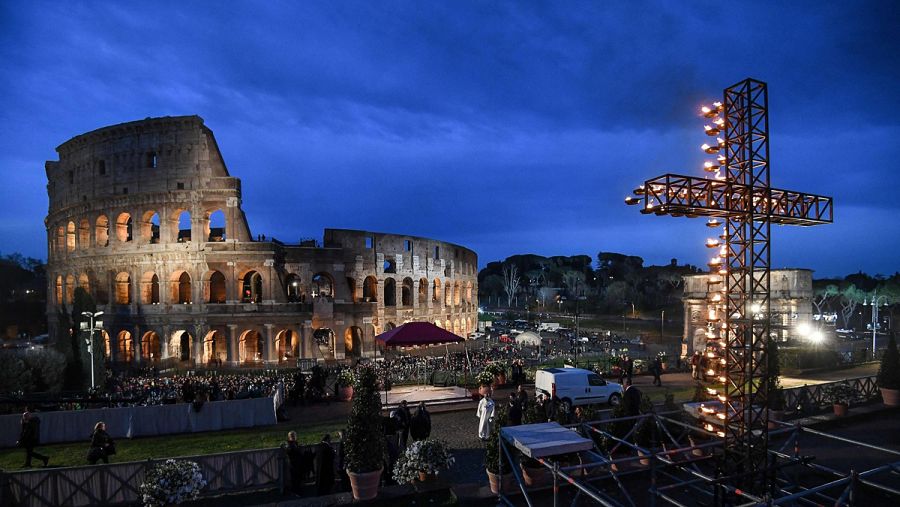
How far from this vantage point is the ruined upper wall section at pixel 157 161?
114 feet

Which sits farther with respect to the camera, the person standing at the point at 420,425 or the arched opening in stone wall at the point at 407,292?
the arched opening in stone wall at the point at 407,292

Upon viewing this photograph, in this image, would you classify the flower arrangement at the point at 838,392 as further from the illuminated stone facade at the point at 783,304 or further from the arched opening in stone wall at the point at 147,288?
the arched opening in stone wall at the point at 147,288

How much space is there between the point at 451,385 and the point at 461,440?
8117mm

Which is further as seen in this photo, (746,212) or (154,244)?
(154,244)

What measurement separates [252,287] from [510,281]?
94.3 meters

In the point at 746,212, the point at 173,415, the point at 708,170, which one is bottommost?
the point at 173,415

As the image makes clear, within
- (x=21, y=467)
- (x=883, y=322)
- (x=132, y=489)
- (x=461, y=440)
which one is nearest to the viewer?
(x=132, y=489)

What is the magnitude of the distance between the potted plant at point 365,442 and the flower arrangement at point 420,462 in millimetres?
508

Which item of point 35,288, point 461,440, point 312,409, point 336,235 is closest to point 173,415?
point 312,409

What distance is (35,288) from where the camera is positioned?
255 ft

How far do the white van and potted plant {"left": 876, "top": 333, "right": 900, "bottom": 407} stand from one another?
9.56 meters

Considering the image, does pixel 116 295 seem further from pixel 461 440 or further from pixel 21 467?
pixel 461 440

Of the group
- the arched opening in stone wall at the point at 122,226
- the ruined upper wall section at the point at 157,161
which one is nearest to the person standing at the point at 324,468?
the ruined upper wall section at the point at 157,161

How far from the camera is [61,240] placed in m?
40.7
